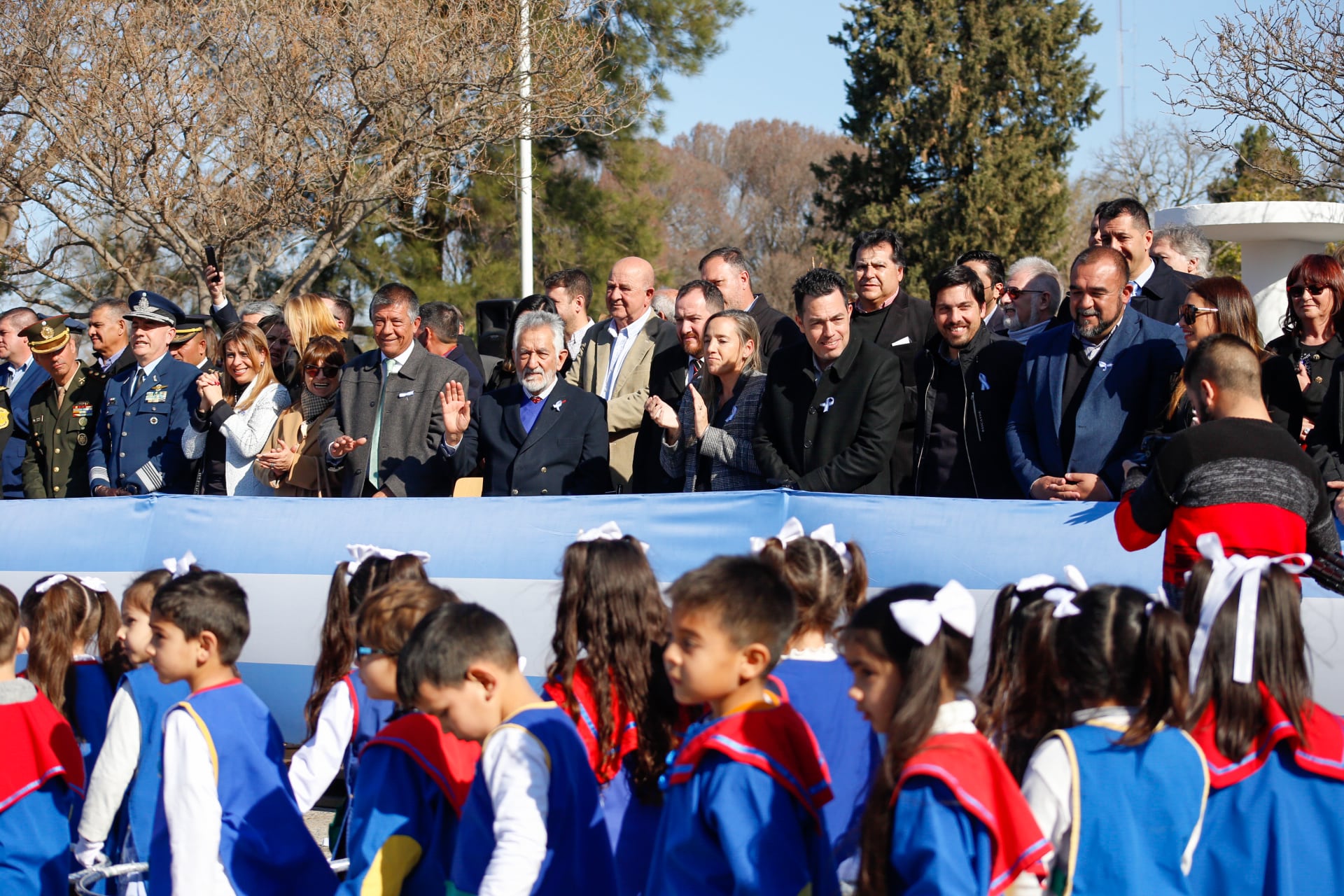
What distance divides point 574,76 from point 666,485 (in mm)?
8631

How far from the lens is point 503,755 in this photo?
3.03m

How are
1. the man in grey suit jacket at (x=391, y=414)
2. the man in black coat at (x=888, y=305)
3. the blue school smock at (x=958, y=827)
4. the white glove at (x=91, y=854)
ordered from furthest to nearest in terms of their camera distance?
the man in grey suit jacket at (x=391, y=414) → the man in black coat at (x=888, y=305) → the white glove at (x=91, y=854) → the blue school smock at (x=958, y=827)

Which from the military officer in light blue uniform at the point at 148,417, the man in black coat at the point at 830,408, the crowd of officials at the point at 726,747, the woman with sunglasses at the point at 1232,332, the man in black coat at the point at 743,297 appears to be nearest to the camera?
the crowd of officials at the point at 726,747

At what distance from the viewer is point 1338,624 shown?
16.0ft

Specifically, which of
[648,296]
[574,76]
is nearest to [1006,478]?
[648,296]

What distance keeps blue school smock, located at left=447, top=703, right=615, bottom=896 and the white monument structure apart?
9162 mm

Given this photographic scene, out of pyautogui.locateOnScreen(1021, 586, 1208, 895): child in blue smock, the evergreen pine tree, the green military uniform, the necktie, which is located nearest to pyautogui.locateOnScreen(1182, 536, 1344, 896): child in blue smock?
pyautogui.locateOnScreen(1021, 586, 1208, 895): child in blue smock

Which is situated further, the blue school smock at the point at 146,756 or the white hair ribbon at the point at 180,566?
the white hair ribbon at the point at 180,566

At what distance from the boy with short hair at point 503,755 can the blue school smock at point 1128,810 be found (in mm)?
1081

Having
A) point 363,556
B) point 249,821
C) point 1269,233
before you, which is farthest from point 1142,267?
point 1269,233

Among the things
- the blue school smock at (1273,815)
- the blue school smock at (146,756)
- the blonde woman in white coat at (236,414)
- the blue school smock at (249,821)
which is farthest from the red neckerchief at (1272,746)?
the blonde woman in white coat at (236,414)

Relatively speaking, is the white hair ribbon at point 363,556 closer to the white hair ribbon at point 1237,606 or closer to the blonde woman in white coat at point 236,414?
the white hair ribbon at point 1237,606

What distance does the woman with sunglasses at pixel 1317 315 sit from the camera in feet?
19.0

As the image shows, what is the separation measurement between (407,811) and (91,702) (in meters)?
1.99
